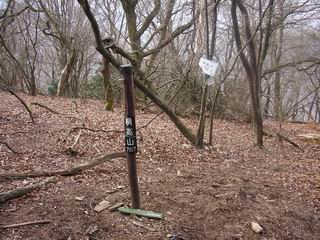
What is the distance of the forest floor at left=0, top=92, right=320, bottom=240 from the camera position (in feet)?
9.99

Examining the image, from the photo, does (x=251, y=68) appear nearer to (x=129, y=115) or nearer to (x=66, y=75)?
(x=129, y=115)

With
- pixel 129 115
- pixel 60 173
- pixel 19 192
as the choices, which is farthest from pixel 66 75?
pixel 129 115

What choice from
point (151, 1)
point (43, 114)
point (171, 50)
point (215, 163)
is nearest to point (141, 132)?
point (215, 163)

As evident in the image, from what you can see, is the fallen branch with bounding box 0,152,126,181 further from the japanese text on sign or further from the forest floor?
the japanese text on sign

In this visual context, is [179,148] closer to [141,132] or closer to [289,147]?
[141,132]

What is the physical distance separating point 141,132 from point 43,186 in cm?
339

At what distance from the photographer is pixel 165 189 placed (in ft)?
12.8

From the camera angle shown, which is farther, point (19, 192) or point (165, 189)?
point (165, 189)

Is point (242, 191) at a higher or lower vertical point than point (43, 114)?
lower

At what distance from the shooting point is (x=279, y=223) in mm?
3352

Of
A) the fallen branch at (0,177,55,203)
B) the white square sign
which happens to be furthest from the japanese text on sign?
the white square sign

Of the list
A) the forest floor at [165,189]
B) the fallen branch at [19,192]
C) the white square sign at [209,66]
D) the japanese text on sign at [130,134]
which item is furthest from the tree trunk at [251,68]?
the fallen branch at [19,192]

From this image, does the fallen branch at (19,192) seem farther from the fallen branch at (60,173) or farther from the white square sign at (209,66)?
the white square sign at (209,66)

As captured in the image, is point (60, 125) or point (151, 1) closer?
point (60, 125)
